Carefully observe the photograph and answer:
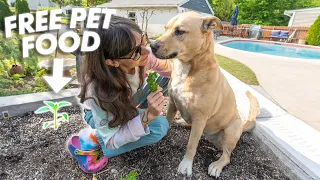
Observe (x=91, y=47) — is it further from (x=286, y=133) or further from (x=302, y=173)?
(x=286, y=133)

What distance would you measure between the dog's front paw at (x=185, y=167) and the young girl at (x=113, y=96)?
37 centimetres

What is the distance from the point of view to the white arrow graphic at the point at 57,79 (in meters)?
3.28

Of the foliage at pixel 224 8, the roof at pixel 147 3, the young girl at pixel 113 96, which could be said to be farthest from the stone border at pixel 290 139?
the foliage at pixel 224 8

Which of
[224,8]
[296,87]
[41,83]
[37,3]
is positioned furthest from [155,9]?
[37,3]

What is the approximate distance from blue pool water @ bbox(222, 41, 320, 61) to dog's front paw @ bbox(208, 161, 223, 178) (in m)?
13.1

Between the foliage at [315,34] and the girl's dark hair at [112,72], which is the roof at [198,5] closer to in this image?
the foliage at [315,34]

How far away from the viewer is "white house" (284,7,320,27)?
22105 millimetres

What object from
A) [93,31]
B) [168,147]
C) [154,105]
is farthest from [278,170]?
[93,31]

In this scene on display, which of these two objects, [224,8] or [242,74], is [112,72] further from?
[224,8]

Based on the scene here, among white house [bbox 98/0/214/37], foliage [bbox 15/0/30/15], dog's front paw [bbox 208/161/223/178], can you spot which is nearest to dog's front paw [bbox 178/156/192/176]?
dog's front paw [bbox 208/161/223/178]

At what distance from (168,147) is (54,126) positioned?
56.2 inches

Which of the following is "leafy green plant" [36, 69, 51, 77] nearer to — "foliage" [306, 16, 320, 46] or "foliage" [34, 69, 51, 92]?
"foliage" [34, 69, 51, 92]

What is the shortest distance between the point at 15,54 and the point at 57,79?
87 cm

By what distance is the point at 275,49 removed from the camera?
14.7 metres
